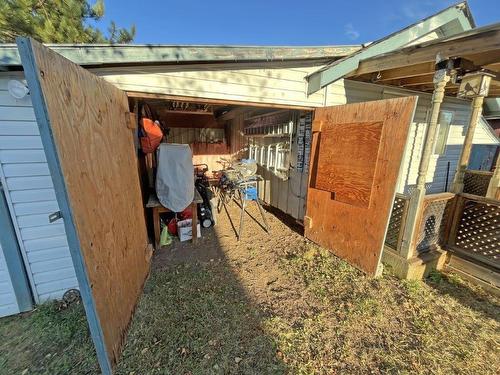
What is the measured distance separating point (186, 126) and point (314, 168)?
5353mm

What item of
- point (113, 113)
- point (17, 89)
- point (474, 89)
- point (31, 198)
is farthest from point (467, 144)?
point (31, 198)

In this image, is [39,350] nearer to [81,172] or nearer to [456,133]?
[81,172]

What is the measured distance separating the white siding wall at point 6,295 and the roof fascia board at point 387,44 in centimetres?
430

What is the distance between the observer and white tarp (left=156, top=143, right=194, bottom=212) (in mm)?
3340

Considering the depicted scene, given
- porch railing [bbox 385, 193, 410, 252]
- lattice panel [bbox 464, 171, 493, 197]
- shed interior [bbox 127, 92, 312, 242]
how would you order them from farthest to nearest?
lattice panel [bbox 464, 171, 493, 197]
shed interior [bbox 127, 92, 312, 242]
porch railing [bbox 385, 193, 410, 252]

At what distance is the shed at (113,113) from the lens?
1.34 m

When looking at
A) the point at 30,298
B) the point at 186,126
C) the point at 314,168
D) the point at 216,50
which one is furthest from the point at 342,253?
the point at 186,126

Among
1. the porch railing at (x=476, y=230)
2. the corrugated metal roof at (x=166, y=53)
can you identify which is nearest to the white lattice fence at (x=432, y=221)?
the porch railing at (x=476, y=230)

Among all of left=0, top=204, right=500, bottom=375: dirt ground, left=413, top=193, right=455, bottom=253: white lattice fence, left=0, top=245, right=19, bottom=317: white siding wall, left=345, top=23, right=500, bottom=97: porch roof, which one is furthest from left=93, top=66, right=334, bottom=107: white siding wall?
left=0, top=204, right=500, bottom=375: dirt ground

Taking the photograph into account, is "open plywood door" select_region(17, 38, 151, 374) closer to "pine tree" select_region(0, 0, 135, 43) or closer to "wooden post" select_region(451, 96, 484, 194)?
"wooden post" select_region(451, 96, 484, 194)

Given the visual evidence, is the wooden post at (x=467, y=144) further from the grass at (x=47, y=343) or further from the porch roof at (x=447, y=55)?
the grass at (x=47, y=343)

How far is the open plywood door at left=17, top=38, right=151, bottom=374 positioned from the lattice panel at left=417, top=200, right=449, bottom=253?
366 cm

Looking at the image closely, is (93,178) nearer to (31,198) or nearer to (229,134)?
(31,198)

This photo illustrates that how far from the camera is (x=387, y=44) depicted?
301 centimetres
